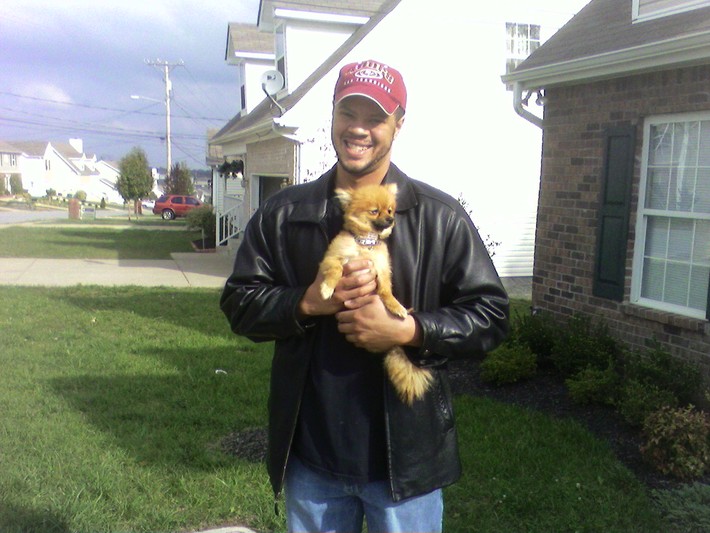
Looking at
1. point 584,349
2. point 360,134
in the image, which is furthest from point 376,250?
point 584,349

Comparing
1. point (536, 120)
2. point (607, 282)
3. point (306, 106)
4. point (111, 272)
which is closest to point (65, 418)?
point (607, 282)

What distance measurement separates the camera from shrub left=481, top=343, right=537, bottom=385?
6.51 meters

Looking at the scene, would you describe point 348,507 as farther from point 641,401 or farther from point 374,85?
point 641,401

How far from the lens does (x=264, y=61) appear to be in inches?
762

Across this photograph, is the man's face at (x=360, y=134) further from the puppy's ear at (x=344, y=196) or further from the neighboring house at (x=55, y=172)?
the neighboring house at (x=55, y=172)

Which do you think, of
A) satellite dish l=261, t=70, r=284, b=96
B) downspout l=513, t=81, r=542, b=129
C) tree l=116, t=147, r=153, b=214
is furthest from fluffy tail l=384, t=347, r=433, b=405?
tree l=116, t=147, r=153, b=214

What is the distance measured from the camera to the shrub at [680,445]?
4559 millimetres

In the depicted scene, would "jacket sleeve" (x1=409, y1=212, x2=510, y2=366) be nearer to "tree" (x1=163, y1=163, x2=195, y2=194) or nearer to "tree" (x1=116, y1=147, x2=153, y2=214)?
"tree" (x1=116, y1=147, x2=153, y2=214)

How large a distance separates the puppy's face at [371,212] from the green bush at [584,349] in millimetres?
4574

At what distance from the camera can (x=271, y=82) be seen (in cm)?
1338

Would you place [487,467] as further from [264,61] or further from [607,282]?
[264,61]

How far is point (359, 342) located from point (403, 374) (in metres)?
0.17

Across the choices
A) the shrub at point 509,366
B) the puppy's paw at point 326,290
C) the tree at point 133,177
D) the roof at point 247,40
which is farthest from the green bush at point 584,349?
the tree at point 133,177

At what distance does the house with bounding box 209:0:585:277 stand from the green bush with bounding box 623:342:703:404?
8.03 meters
